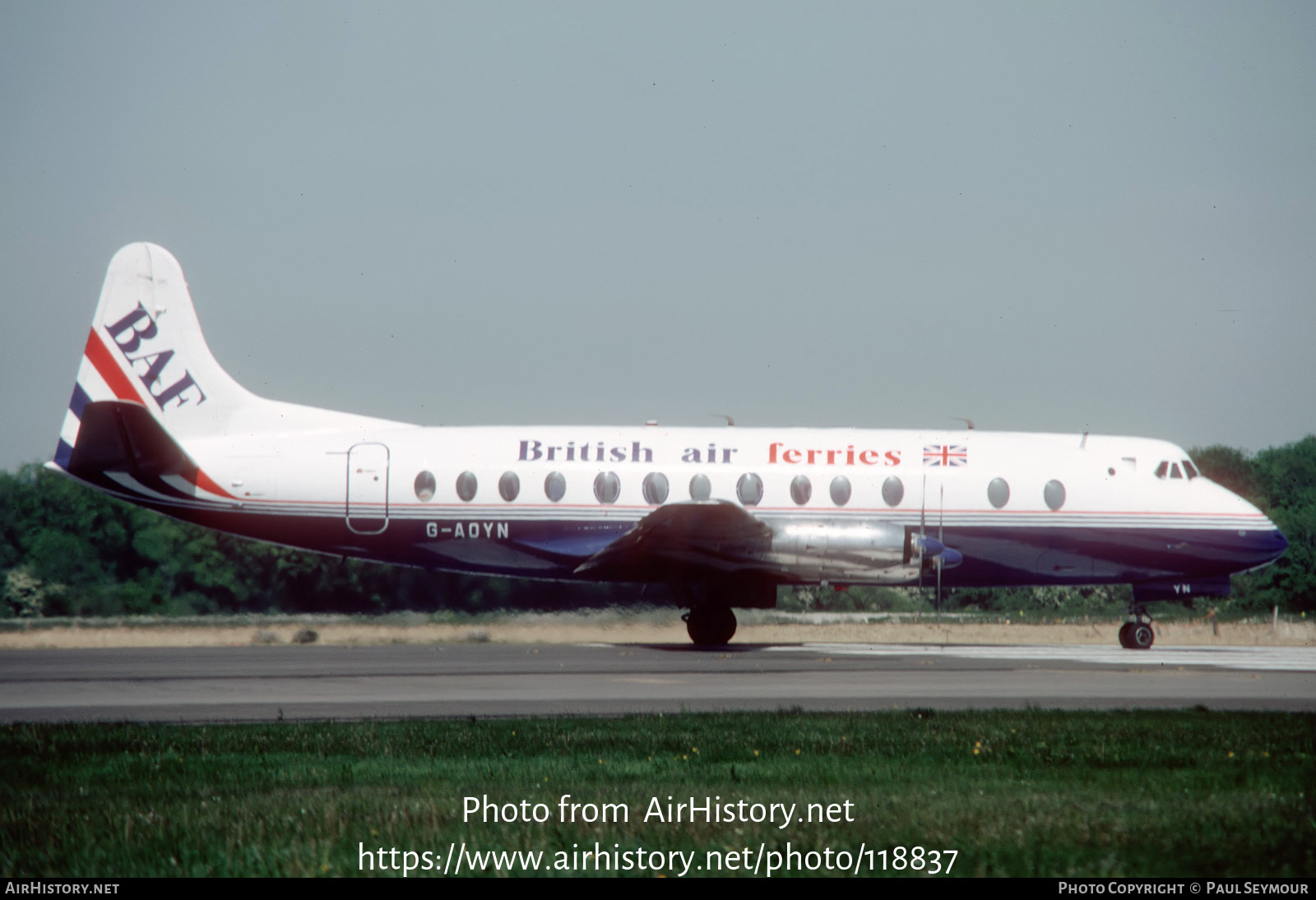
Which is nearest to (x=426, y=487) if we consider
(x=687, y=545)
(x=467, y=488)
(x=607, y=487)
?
(x=467, y=488)

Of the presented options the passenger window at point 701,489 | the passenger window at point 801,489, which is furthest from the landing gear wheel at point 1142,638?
the passenger window at point 701,489

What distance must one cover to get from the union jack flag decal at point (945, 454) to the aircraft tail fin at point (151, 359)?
14206 mm

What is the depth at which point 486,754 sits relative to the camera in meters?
10.4

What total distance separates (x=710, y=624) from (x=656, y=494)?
298 centimetres

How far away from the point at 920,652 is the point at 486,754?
15.8m

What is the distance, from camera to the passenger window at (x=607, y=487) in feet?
81.5

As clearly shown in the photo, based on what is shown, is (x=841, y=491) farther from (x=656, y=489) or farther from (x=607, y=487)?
(x=607, y=487)

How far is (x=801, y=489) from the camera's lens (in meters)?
24.9

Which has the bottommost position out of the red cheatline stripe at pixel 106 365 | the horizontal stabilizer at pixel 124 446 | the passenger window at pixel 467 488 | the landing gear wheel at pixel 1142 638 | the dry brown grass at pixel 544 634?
the dry brown grass at pixel 544 634

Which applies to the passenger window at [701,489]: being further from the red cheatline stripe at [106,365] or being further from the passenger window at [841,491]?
the red cheatline stripe at [106,365]

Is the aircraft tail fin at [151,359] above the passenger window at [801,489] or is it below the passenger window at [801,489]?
above

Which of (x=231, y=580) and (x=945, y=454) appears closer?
(x=945, y=454)

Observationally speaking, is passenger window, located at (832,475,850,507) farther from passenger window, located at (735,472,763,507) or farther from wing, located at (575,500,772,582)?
wing, located at (575,500,772,582)
